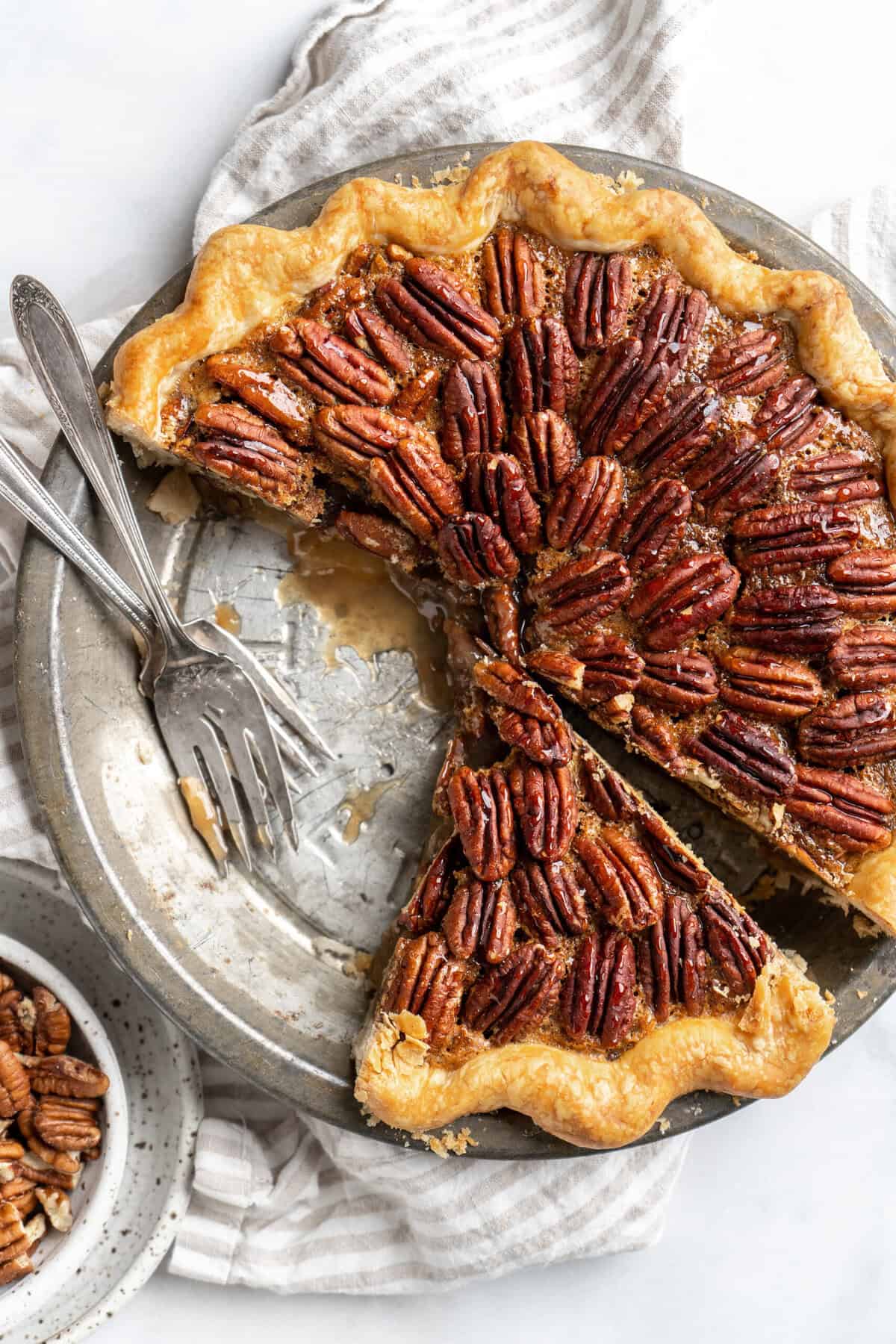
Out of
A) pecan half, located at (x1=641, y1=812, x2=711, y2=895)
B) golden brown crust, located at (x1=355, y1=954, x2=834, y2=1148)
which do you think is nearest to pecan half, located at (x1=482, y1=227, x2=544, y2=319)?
pecan half, located at (x1=641, y1=812, x2=711, y2=895)

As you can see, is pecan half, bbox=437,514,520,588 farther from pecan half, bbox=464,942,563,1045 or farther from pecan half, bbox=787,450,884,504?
pecan half, bbox=464,942,563,1045

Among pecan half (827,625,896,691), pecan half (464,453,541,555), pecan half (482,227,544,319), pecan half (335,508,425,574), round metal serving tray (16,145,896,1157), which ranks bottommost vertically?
round metal serving tray (16,145,896,1157)

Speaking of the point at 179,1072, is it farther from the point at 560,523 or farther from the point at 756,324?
the point at 756,324

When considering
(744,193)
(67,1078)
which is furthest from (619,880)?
(744,193)

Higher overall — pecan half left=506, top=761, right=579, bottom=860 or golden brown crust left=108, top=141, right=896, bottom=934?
golden brown crust left=108, top=141, right=896, bottom=934

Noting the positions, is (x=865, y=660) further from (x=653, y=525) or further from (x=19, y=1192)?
(x=19, y=1192)

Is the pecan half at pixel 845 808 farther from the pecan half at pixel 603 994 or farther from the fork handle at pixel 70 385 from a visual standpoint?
the fork handle at pixel 70 385

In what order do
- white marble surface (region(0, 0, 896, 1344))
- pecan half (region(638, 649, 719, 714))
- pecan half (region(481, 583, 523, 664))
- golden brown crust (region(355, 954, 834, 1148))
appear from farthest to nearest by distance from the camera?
white marble surface (region(0, 0, 896, 1344)) < pecan half (region(481, 583, 523, 664)) < pecan half (region(638, 649, 719, 714)) < golden brown crust (region(355, 954, 834, 1148))
